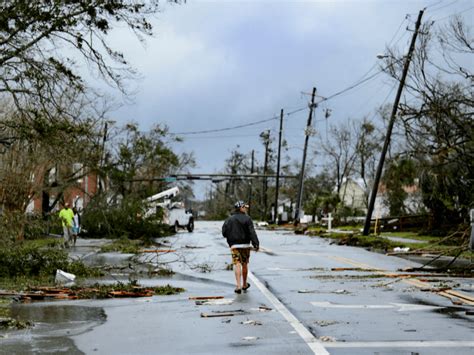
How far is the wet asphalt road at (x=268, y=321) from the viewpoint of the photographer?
8.84 meters

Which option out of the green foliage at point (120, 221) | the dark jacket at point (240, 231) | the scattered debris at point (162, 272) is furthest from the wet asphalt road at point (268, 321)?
the green foliage at point (120, 221)

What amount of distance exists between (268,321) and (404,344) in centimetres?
247

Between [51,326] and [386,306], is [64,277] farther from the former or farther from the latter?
[386,306]

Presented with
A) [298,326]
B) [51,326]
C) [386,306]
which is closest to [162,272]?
[386,306]

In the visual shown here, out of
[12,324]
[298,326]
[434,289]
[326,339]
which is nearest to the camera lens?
[326,339]

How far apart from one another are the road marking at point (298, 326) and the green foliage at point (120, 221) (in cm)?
2415

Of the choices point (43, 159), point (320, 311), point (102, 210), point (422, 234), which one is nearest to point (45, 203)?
point (102, 210)

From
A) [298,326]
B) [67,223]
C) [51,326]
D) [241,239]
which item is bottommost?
[51,326]

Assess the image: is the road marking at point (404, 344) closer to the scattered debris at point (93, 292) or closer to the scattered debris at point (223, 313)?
the scattered debris at point (223, 313)

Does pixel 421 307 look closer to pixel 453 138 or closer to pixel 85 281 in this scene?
pixel 85 281

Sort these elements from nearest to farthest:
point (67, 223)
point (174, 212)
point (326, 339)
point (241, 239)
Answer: point (326, 339) < point (241, 239) < point (67, 223) < point (174, 212)

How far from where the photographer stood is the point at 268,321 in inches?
428

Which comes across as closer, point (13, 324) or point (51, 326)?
point (13, 324)

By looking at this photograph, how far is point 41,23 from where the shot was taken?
685 inches
